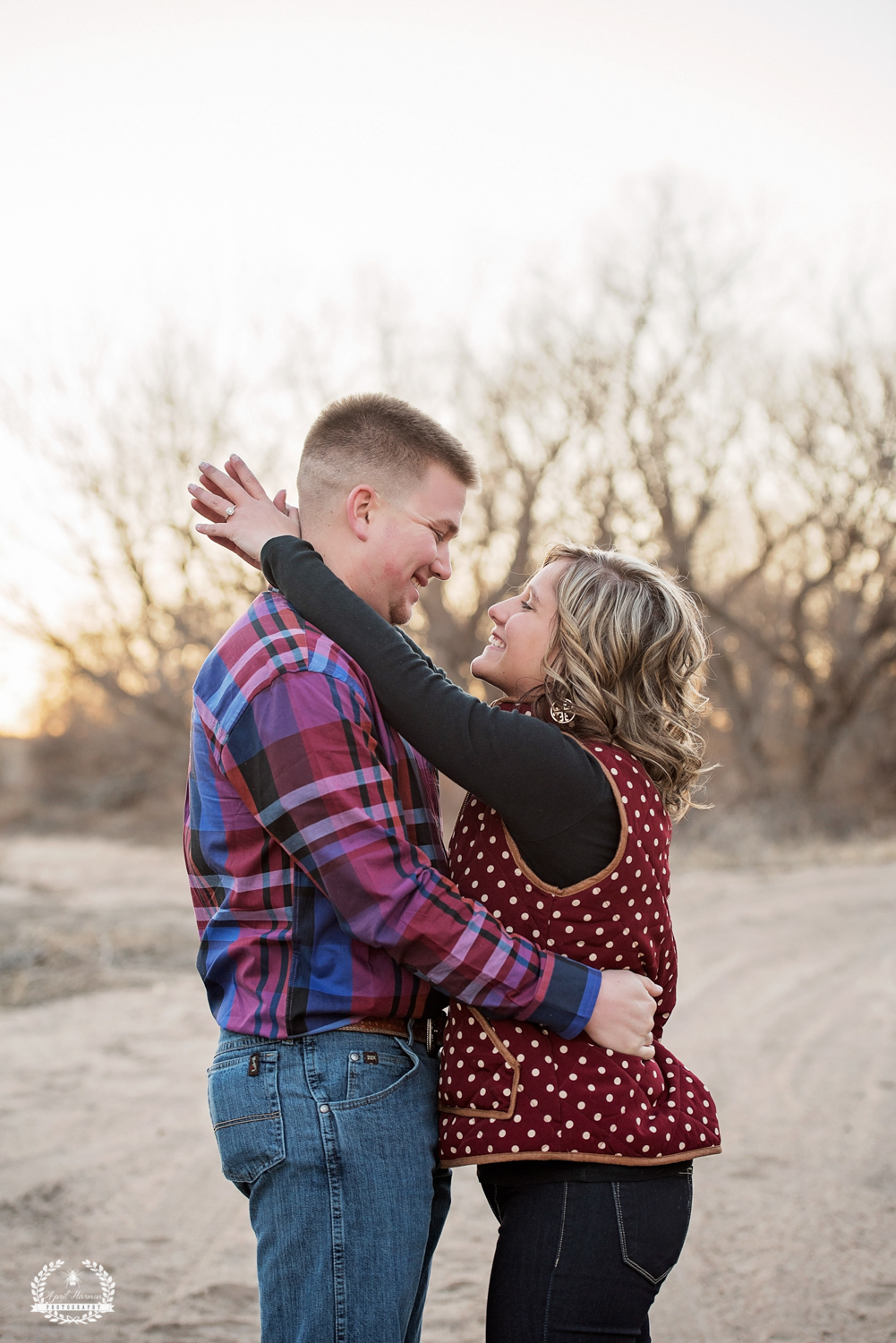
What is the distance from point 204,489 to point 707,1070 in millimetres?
5331

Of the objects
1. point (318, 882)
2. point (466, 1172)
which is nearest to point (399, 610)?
point (318, 882)

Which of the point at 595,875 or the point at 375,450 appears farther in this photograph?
the point at 375,450

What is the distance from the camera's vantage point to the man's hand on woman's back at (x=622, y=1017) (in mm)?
1812

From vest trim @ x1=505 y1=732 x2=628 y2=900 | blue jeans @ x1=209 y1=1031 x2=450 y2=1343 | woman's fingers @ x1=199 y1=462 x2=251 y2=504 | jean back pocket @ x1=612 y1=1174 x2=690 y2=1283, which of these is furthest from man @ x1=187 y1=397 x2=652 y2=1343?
woman's fingers @ x1=199 y1=462 x2=251 y2=504

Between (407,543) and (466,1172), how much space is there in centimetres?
408

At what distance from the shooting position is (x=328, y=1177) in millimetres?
1736

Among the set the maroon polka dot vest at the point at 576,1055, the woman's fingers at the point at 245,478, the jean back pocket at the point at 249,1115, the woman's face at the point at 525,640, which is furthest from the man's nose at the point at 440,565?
the jean back pocket at the point at 249,1115

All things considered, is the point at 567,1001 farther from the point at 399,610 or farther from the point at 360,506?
the point at 360,506

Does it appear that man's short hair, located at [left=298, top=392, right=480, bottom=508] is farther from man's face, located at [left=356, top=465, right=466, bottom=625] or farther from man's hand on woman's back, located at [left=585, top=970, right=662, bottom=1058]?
man's hand on woman's back, located at [left=585, top=970, right=662, bottom=1058]

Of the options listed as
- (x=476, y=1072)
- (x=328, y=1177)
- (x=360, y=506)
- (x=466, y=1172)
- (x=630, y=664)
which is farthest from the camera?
(x=466, y=1172)

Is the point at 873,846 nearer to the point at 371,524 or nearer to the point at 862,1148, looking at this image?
the point at 862,1148

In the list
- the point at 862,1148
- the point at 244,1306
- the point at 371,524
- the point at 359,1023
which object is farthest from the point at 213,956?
the point at 862,1148

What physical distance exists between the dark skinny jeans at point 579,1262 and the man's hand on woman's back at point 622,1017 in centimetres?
22

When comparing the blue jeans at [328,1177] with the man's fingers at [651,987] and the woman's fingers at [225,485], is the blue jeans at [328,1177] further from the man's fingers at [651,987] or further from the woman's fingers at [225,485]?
the woman's fingers at [225,485]
